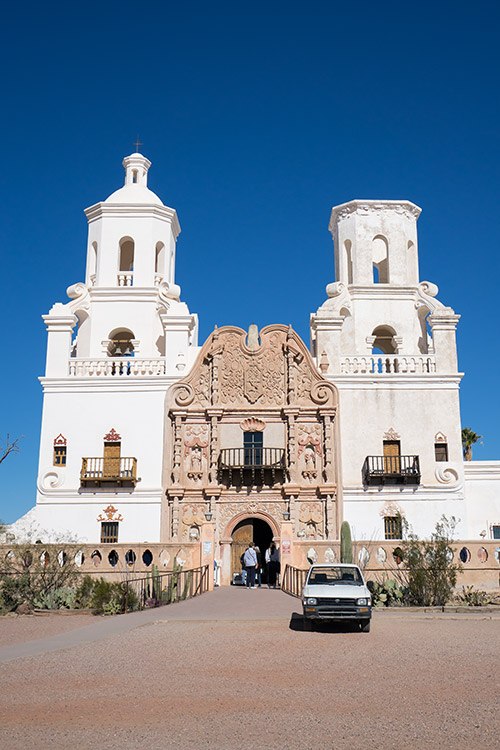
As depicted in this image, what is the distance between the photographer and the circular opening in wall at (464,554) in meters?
23.1

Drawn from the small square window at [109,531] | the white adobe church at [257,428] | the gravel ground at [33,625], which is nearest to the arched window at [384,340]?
the white adobe church at [257,428]

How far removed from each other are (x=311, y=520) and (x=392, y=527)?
332 cm

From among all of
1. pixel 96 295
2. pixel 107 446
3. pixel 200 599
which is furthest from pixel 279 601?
pixel 96 295

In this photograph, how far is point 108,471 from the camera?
3212 cm

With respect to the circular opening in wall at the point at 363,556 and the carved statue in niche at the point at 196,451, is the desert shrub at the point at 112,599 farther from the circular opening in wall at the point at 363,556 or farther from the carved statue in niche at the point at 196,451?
the carved statue in niche at the point at 196,451

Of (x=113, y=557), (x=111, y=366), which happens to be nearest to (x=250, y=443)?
(x=111, y=366)

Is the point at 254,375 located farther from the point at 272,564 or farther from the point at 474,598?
the point at 474,598

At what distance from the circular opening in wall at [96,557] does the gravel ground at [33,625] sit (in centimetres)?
435

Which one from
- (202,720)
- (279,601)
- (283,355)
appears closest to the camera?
(202,720)

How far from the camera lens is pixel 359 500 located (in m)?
32.1

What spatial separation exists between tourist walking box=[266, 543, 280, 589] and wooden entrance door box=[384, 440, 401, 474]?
A: 18.4 feet

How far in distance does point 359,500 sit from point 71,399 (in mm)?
12918

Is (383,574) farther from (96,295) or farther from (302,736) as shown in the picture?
(96,295)

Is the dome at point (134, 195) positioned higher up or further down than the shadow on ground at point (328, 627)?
higher up
